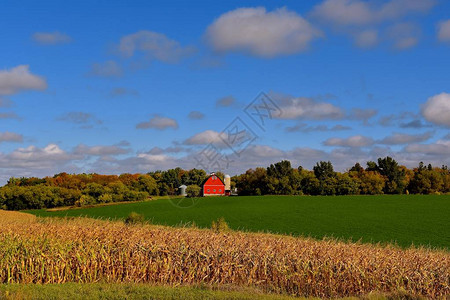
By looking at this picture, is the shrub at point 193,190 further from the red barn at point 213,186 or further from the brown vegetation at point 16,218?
the brown vegetation at point 16,218

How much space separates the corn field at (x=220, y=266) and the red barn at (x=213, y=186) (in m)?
87.9

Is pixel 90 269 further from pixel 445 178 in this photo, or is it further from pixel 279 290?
pixel 445 178

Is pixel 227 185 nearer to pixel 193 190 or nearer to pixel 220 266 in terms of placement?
pixel 193 190

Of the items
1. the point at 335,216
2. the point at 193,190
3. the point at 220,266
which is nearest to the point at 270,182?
the point at 193,190

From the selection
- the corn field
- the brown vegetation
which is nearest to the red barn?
the brown vegetation

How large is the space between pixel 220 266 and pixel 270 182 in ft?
284

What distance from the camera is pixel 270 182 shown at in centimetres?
10094

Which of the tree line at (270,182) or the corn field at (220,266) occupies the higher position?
the tree line at (270,182)

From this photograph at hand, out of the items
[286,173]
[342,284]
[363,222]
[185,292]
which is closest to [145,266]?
[185,292]

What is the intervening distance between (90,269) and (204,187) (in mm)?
89415

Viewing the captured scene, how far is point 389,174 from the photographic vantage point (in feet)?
347

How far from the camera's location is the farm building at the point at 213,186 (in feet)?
343

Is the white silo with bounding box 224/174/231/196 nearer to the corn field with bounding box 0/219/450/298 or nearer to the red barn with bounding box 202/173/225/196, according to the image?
the red barn with bounding box 202/173/225/196

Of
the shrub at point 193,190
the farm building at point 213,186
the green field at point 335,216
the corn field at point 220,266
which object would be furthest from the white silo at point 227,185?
the corn field at point 220,266
